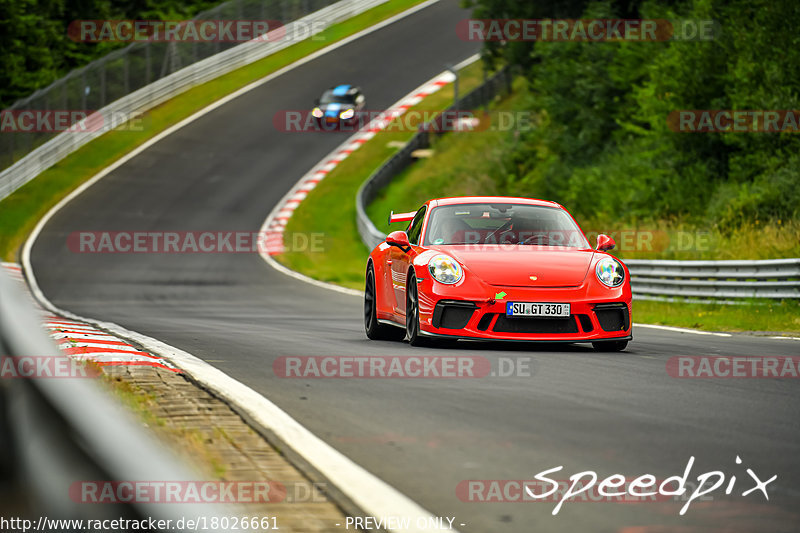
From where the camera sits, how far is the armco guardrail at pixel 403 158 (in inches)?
1327

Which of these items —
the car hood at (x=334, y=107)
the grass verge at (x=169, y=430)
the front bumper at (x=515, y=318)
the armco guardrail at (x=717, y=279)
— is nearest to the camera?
the grass verge at (x=169, y=430)

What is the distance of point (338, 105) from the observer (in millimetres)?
47969

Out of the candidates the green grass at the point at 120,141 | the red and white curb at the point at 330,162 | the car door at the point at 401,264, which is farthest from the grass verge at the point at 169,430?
the red and white curb at the point at 330,162

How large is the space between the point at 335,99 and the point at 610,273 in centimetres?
3835

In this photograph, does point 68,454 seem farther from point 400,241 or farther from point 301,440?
point 400,241

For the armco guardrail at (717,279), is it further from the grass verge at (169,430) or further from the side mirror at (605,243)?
the grass verge at (169,430)

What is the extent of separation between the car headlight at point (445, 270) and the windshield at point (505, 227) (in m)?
0.78

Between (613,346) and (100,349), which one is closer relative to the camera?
(100,349)

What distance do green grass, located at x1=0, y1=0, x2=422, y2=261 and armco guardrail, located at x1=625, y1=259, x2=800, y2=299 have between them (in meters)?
18.3

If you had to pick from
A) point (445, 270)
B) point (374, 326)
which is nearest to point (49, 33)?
point (374, 326)

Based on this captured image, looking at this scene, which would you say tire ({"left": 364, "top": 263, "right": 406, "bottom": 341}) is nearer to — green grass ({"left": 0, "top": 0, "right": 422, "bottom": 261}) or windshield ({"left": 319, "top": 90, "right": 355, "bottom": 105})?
green grass ({"left": 0, "top": 0, "right": 422, "bottom": 261})

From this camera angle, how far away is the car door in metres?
11.0

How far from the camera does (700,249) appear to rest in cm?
2123

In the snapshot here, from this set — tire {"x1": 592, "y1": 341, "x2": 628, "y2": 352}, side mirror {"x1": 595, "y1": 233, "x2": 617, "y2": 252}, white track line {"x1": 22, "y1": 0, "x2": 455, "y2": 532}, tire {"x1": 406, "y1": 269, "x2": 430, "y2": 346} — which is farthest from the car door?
white track line {"x1": 22, "y1": 0, "x2": 455, "y2": 532}
